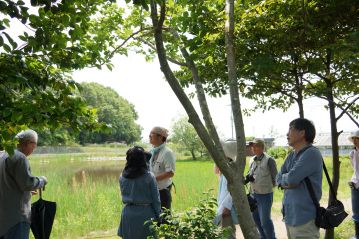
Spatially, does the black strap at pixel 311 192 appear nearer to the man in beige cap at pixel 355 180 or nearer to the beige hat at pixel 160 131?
the beige hat at pixel 160 131

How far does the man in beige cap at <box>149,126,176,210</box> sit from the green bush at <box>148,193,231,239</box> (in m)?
1.26

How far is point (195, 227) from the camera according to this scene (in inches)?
122

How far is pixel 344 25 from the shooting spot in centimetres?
398

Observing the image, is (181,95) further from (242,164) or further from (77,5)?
(77,5)

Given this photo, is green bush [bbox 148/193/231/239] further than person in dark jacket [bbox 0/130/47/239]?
No

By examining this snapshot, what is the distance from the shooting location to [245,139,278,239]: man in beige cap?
511cm

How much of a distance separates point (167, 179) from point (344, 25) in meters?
2.64

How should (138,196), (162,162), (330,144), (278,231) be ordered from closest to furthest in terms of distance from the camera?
(138,196), (162,162), (278,231), (330,144)

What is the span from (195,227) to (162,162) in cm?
166

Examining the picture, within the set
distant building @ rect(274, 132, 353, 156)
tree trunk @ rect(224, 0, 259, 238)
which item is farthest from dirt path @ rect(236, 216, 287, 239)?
distant building @ rect(274, 132, 353, 156)

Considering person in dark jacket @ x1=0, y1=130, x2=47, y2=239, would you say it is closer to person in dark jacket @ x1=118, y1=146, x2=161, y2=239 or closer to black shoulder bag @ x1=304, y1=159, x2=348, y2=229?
person in dark jacket @ x1=118, y1=146, x2=161, y2=239

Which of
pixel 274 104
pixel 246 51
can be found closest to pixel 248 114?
pixel 274 104

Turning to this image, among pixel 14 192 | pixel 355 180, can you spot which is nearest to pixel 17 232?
pixel 14 192

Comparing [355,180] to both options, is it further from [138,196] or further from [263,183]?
[138,196]
